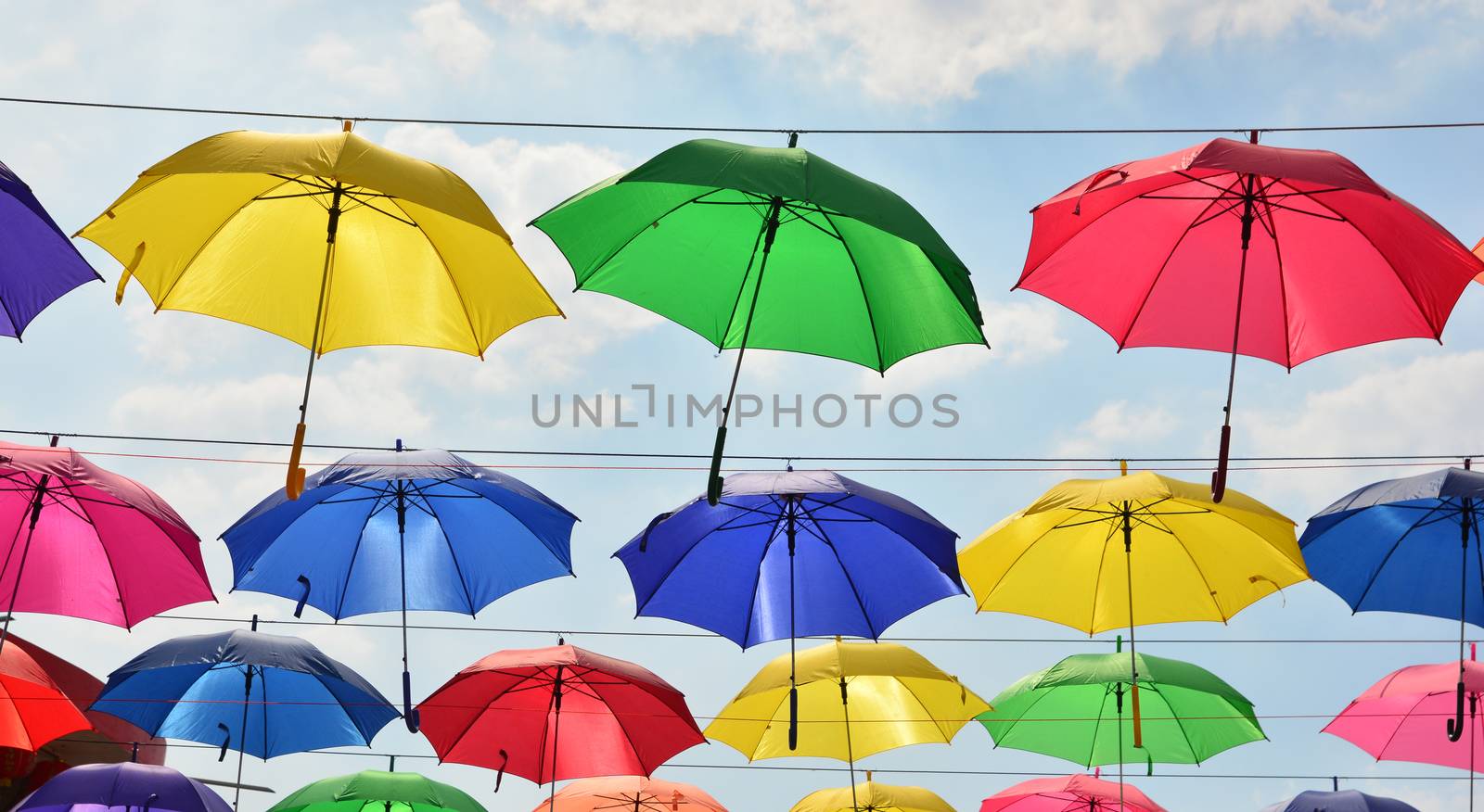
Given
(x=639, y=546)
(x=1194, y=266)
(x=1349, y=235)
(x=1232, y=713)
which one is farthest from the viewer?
(x=1232, y=713)

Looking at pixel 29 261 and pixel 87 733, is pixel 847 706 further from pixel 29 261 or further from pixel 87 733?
pixel 87 733

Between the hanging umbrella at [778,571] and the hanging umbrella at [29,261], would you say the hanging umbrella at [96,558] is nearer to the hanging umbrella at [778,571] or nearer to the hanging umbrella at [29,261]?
the hanging umbrella at [29,261]

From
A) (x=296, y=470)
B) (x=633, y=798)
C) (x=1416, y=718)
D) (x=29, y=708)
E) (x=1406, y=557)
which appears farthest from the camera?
(x=633, y=798)

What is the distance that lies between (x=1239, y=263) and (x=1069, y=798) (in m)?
5.20

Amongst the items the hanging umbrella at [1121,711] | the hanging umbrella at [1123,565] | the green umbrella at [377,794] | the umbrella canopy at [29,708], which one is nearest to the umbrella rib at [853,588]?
the hanging umbrella at [1123,565]

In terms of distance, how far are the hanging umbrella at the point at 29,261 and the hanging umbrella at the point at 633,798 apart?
5.51 meters

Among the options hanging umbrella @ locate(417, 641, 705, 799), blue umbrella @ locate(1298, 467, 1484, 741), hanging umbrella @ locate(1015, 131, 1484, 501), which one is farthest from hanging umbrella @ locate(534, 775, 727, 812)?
hanging umbrella @ locate(1015, 131, 1484, 501)

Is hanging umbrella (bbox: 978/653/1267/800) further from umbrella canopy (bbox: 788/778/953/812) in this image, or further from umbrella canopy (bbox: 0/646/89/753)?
umbrella canopy (bbox: 0/646/89/753)

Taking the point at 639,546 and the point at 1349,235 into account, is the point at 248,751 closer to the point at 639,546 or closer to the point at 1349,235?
the point at 639,546

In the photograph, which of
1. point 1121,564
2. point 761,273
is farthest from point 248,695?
point 1121,564

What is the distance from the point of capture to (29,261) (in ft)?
25.6

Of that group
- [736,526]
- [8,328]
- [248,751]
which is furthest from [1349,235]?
[248,751]

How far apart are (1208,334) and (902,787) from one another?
17.8 ft

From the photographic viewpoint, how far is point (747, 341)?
8.02 metres
